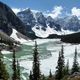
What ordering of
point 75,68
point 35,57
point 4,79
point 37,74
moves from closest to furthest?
point 4,79
point 35,57
point 37,74
point 75,68

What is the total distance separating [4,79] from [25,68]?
72.0 m

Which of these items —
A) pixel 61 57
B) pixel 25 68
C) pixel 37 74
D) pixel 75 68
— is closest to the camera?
pixel 37 74

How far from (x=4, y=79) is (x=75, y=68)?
127ft

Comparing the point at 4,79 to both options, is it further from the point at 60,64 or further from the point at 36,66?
the point at 60,64

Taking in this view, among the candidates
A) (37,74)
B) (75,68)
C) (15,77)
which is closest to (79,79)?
(37,74)

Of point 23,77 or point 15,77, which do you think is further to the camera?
point 23,77

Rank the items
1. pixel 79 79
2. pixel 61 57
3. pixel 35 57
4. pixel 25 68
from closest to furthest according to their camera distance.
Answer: pixel 79 79, pixel 35 57, pixel 61 57, pixel 25 68

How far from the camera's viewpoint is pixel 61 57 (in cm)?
5756

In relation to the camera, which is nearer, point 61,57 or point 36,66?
point 36,66

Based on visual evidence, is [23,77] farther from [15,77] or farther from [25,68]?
[15,77]

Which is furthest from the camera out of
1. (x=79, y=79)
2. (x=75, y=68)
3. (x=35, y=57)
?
(x=75, y=68)

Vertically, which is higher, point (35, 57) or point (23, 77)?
point (35, 57)

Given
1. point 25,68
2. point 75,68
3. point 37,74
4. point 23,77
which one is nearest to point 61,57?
point 37,74

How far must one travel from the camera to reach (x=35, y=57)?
48.6 metres
